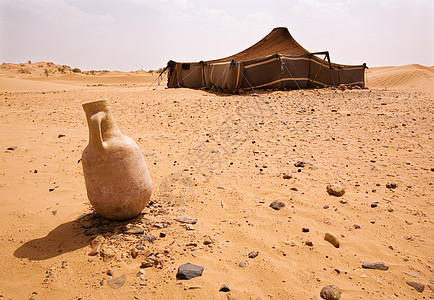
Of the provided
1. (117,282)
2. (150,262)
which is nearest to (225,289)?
(150,262)

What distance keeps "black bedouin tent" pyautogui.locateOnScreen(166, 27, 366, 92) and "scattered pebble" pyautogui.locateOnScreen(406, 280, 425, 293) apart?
9634 mm

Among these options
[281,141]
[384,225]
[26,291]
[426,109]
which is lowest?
[26,291]

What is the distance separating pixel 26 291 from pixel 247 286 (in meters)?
1.51

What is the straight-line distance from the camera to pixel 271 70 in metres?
11.2

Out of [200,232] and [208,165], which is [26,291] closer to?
[200,232]

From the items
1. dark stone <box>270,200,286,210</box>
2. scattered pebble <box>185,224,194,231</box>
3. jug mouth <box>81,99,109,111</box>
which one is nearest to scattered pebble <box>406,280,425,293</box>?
dark stone <box>270,200,286,210</box>

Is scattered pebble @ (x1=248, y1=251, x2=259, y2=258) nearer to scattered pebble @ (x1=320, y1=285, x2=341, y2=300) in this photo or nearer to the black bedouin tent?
scattered pebble @ (x1=320, y1=285, x2=341, y2=300)

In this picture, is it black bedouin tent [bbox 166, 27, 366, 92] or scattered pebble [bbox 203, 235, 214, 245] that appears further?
black bedouin tent [bbox 166, 27, 366, 92]

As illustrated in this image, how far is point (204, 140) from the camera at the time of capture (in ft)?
17.5

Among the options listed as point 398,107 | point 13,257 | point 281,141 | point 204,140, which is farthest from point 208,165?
point 398,107

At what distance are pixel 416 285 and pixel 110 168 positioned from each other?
8.23 feet

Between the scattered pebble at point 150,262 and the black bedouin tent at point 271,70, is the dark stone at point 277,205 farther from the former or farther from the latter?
the black bedouin tent at point 271,70

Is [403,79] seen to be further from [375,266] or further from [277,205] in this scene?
[375,266]

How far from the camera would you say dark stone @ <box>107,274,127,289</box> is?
1901 millimetres
